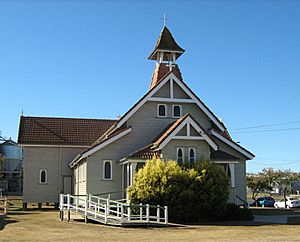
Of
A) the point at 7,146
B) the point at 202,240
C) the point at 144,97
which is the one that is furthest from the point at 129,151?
the point at 7,146

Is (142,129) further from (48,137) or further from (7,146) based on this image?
(7,146)

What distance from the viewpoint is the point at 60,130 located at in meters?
48.5

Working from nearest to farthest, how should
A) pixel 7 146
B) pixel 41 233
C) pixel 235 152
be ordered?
pixel 41 233 → pixel 235 152 → pixel 7 146

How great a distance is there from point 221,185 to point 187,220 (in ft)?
10.7

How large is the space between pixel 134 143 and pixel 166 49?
9.94 m

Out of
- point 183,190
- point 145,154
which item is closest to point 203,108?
point 145,154

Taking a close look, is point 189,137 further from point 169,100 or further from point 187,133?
point 169,100

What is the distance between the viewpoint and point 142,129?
37500 mm

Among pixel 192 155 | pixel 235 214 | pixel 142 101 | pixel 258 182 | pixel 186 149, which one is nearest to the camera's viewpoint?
pixel 235 214

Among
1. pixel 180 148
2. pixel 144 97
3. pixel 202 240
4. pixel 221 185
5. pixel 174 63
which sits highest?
pixel 174 63

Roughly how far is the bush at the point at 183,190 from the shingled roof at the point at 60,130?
58.1 feet

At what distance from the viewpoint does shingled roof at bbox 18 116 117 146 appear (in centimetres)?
4666

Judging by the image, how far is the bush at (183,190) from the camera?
1174 inches

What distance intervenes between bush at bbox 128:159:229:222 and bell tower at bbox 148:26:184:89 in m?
13.1
